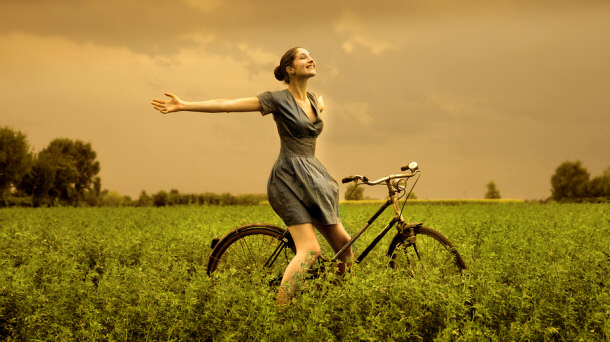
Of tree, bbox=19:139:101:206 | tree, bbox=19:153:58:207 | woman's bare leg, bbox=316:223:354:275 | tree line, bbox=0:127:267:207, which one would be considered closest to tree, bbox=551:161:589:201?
tree line, bbox=0:127:267:207

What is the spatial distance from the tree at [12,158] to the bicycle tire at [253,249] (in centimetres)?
4938

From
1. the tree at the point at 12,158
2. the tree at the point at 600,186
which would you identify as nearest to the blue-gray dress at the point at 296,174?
the tree at the point at 12,158

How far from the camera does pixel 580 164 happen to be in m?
71.9

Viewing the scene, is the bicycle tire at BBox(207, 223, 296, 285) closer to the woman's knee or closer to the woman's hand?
the woman's knee

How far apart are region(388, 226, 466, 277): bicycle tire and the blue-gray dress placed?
791 millimetres

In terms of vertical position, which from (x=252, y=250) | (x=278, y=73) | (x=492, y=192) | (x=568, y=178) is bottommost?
(x=252, y=250)

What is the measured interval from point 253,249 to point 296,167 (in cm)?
137

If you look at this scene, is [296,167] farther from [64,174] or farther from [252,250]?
[64,174]

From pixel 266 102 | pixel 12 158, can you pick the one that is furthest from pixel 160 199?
pixel 12 158

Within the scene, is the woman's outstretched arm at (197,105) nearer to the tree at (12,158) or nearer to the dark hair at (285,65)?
the dark hair at (285,65)

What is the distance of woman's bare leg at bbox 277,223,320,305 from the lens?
5.18 m

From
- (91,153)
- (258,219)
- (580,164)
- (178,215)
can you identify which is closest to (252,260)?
(258,219)

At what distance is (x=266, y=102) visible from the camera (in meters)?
5.32

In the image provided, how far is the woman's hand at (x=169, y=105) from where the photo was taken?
510 cm
